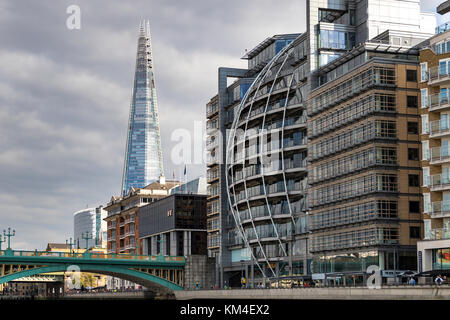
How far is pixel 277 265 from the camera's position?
13400 centimetres

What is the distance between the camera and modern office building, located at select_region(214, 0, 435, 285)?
125 metres

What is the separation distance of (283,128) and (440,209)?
137 feet

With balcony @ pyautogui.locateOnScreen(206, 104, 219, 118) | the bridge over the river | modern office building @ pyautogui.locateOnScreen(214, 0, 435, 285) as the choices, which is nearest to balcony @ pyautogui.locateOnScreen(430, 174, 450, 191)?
modern office building @ pyautogui.locateOnScreen(214, 0, 435, 285)

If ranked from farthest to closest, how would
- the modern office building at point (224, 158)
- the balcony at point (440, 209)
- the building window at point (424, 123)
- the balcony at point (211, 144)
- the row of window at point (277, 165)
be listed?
the balcony at point (211, 144)
the modern office building at point (224, 158)
the row of window at point (277, 165)
the building window at point (424, 123)
the balcony at point (440, 209)

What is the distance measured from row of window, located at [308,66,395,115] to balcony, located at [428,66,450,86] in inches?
376

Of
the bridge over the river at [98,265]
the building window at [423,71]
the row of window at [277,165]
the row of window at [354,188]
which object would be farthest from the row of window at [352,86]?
the bridge over the river at [98,265]

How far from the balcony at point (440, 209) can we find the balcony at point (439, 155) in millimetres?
4550

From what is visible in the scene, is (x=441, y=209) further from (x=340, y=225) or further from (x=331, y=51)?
(x=331, y=51)

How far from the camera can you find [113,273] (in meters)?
148

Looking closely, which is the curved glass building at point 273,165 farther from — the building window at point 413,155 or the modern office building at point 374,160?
the building window at point 413,155

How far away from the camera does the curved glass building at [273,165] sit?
427ft

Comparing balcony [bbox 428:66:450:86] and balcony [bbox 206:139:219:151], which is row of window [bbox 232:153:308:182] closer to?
balcony [bbox 206:139:219:151]

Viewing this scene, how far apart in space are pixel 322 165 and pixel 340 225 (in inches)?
401

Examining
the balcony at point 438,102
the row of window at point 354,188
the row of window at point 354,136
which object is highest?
the balcony at point 438,102
